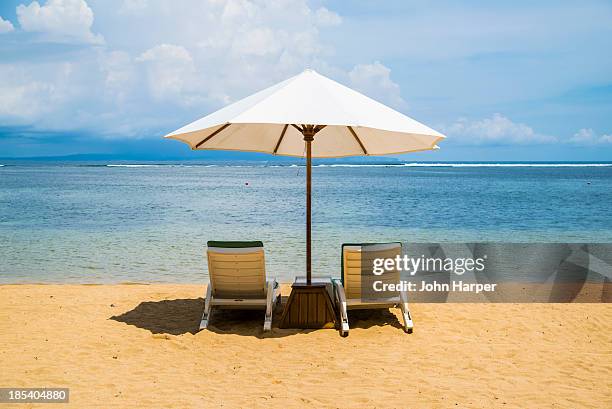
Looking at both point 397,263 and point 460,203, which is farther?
point 460,203

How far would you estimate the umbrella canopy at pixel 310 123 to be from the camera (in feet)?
18.0

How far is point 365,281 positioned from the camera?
634 cm

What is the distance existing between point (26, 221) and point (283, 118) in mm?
19512

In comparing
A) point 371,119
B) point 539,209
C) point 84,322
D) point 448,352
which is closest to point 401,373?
point 448,352

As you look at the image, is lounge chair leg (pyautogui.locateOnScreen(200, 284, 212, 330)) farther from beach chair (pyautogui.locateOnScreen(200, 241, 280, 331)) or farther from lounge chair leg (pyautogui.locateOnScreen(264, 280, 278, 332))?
lounge chair leg (pyautogui.locateOnScreen(264, 280, 278, 332))

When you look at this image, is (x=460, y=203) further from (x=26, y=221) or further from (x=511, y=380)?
(x=511, y=380)

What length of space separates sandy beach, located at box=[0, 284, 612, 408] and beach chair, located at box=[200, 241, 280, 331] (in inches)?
10.9

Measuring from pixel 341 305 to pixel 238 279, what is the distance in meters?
1.14

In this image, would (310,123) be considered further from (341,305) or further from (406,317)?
(406,317)

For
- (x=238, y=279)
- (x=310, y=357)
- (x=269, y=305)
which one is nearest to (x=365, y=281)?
(x=269, y=305)

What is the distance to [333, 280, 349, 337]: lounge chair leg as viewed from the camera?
6.12 meters

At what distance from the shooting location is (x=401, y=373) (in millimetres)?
5078

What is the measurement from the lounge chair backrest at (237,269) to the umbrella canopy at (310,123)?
126 centimetres

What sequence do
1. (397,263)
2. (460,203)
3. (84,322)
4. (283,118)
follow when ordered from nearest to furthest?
(283,118) < (397,263) < (84,322) < (460,203)
